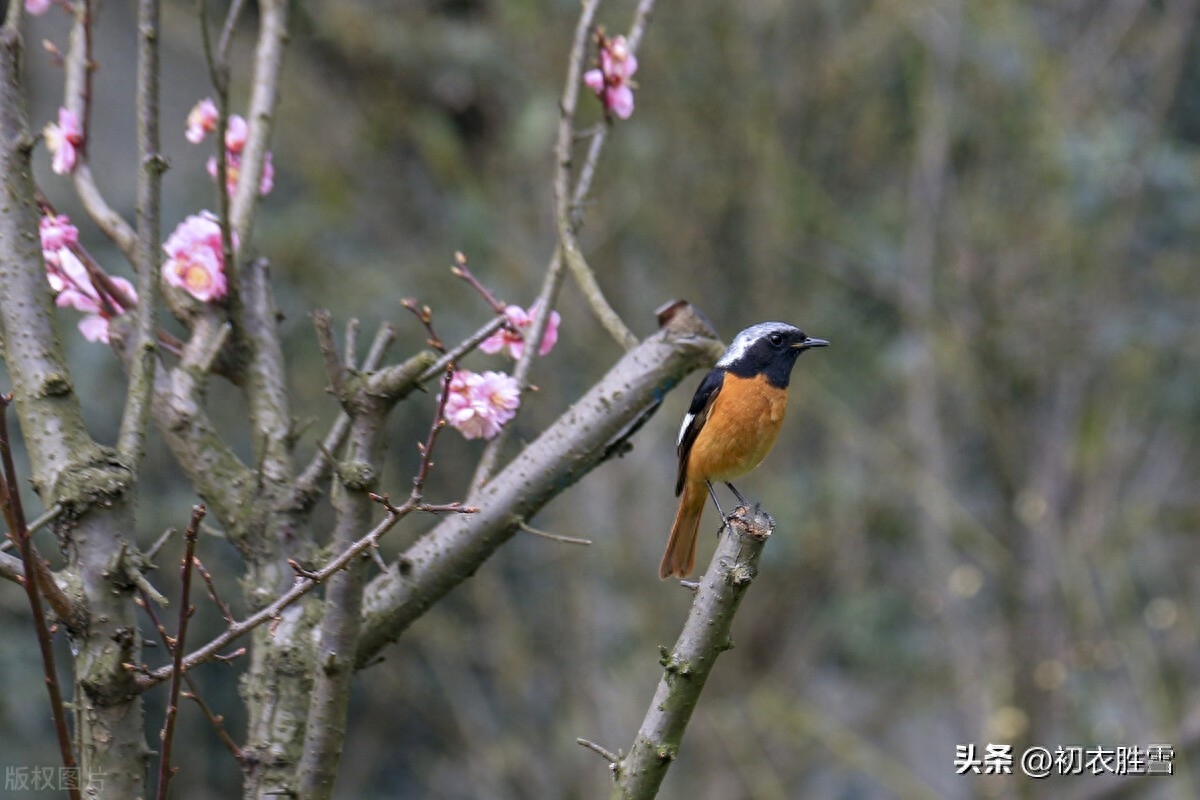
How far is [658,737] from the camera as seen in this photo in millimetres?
1797

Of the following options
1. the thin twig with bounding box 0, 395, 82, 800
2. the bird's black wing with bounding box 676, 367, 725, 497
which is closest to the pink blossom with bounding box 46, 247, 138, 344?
the thin twig with bounding box 0, 395, 82, 800

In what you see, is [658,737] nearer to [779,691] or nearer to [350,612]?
[350,612]

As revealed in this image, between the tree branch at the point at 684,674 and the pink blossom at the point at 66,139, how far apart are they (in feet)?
5.27

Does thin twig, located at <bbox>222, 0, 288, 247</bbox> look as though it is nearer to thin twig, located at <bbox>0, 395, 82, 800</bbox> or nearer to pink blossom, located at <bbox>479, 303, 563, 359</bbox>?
pink blossom, located at <bbox>479, 303, 563, 359</bbox>

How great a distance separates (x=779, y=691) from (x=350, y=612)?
5.66 metres

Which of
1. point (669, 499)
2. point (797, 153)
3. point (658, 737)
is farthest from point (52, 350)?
point (797, 153)

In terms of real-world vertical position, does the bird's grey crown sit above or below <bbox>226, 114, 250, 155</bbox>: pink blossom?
above

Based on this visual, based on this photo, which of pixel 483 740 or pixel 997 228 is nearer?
pixel 997 228

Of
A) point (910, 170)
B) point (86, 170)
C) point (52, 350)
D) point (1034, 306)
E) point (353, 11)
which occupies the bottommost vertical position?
point (52, 350)

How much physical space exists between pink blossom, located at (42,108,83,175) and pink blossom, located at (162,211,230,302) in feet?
1.23

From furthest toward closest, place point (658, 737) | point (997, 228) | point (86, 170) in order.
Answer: point (997, 228)
point (86, 170)
point (658, 737)

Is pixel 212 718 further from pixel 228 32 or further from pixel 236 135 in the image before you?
pixel 236 135

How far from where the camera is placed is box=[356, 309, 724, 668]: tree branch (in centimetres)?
216

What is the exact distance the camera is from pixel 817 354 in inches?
281
